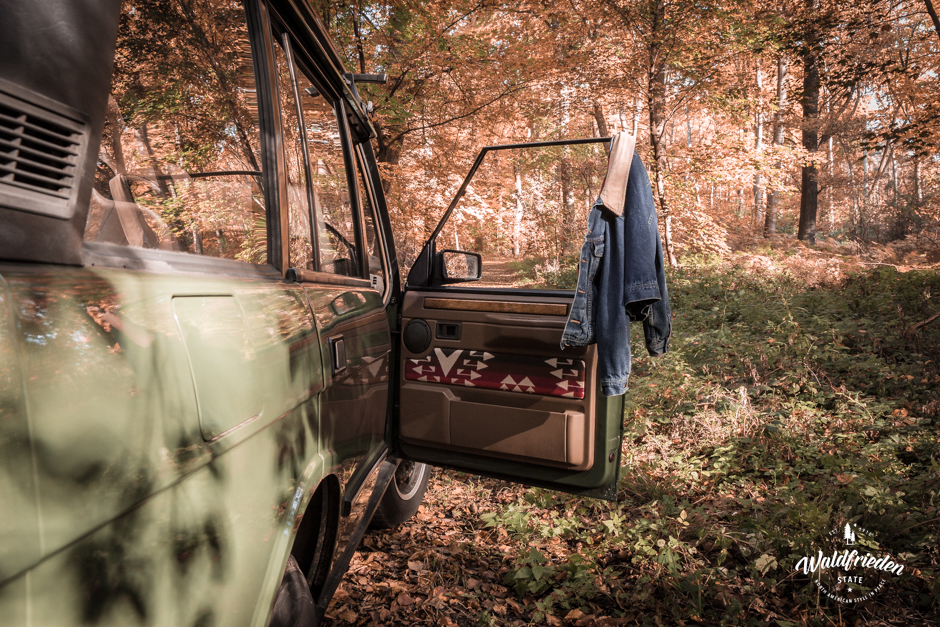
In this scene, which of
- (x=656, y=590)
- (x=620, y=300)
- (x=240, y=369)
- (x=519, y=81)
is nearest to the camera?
(x=240, y=369)

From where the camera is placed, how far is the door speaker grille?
713 millimetres

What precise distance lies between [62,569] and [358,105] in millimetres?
2260

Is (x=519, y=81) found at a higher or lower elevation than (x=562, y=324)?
higher

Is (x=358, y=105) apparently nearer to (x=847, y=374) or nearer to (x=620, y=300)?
(x=620, y=300)

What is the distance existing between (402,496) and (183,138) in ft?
8.30

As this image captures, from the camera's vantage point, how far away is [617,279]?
7.52 feet

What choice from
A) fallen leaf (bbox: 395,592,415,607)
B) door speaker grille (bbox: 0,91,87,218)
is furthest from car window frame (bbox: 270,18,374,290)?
fallen leaf (bbox: 395,592,415,607)

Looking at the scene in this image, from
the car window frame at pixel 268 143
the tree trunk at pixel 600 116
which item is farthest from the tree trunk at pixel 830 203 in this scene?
the car window frame at pixel 268 143

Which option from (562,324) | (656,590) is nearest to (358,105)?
(562,324)

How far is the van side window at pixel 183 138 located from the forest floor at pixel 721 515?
2119 millimetres

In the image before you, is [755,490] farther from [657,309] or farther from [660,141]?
[660,141]

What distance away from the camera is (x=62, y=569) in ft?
2.34

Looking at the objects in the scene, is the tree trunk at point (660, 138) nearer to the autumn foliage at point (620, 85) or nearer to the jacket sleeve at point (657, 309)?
the autumn foliage at point (620, 85)

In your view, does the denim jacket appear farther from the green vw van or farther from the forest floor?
the forest floor
